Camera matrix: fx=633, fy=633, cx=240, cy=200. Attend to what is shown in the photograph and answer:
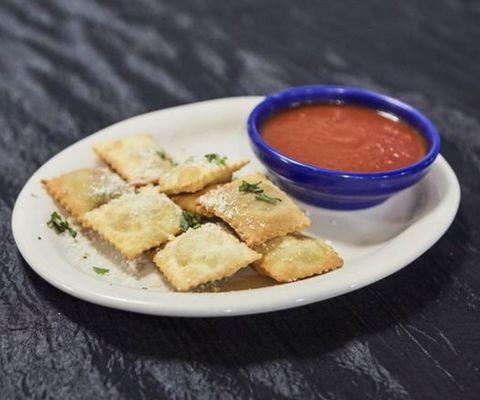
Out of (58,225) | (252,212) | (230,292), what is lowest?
(58,225)

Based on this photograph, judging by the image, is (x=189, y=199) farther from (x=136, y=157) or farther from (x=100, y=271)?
(x=100, y=271)

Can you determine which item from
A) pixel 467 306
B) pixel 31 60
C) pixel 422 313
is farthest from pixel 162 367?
pixel 31 60

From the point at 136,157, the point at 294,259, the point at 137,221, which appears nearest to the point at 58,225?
the point at 137,221

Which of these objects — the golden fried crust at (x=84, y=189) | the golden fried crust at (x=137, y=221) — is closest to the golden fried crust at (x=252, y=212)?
the golden fried crust at (x=137, y=221)

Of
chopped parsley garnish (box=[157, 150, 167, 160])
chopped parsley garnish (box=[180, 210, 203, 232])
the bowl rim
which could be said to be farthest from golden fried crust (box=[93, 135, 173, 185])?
the bowl rim

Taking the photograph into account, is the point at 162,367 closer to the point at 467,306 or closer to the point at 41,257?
the point at 41,257

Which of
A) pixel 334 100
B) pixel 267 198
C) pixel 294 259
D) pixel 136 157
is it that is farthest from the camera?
pixel 334 100

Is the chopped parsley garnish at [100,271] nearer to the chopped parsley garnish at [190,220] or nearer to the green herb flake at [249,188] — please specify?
the chopped parsley garnish at [190,220]

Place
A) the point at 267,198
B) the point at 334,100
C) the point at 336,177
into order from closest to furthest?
the point at 267,198 → the point at 336,177 → the point at 334,100
